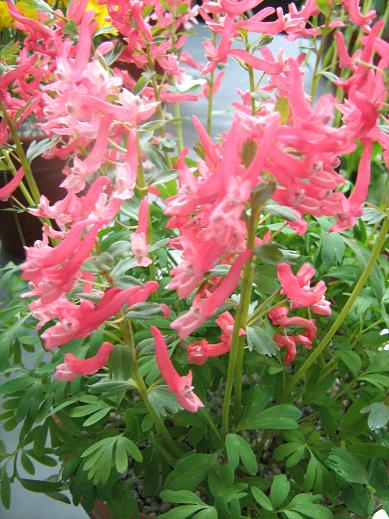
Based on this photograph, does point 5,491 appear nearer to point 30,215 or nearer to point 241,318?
point 241,318

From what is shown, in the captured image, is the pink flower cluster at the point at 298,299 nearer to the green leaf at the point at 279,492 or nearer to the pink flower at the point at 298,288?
the pink flower at the point at 298,288

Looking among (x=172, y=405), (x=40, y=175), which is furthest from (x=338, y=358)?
(x=40, y=175)

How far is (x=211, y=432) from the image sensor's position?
500 mm

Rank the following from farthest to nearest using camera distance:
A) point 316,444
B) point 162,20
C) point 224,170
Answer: point 162,20 < point 316,444 < point 224,170

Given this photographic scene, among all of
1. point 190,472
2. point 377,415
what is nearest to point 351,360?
point 377,415

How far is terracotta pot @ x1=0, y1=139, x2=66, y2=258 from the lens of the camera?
0.91 metres

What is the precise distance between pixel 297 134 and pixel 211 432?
0.30 m

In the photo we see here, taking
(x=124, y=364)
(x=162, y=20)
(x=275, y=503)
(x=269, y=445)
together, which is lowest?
(x=269, y=445)

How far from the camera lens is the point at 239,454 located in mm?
439

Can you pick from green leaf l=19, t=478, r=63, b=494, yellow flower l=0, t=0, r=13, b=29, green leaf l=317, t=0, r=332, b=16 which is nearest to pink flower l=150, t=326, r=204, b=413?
green leaf l=19, t=478, r=63, b=494

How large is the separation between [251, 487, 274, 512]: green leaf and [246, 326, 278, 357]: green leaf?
0.11 meters

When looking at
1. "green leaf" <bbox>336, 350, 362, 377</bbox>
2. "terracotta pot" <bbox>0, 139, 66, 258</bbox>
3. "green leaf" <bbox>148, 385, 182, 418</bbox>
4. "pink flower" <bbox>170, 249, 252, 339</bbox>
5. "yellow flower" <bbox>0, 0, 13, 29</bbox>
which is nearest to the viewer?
"pink flower" <bbox>170, 249, 252, 339</bbox>

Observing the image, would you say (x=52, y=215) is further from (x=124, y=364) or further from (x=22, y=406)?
(x=22, y=406)

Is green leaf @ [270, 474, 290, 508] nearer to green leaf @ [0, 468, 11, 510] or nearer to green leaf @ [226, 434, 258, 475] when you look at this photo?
green leaf @ [226, 434, 258, 475]
